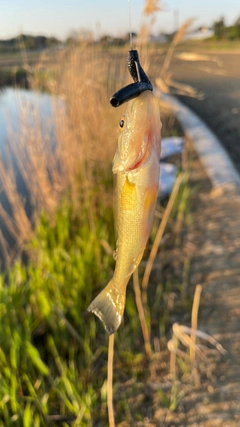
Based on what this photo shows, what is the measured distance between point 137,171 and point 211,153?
397cm

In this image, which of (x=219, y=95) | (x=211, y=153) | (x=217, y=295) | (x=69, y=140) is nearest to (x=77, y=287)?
(x=217, y=295)

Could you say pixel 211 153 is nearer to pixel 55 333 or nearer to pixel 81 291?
pixel 81 291

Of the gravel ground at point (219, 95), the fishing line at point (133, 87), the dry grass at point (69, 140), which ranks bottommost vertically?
the gravel ground at point (219, 95)

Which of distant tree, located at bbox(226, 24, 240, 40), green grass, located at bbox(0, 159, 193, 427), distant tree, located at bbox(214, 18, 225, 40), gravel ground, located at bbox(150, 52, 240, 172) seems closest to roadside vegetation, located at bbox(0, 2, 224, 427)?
green grass, located at bbox(0, 159, 193, 427)

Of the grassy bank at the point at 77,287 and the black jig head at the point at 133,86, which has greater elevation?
the black jig head at the point at 133,86

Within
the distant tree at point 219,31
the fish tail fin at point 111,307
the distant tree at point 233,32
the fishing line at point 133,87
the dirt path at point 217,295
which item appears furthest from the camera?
the distant tree at point 233,32

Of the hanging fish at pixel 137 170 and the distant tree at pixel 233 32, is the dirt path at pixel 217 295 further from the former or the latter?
the distant tree at pixel 233 32

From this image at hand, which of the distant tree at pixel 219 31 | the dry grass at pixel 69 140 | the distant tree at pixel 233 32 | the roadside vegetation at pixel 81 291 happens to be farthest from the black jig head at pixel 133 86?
the distant tree at pixel 233 32

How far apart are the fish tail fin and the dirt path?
1175 millimetres

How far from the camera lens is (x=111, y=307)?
2.63 ft

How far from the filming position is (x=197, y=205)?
3.47 metres

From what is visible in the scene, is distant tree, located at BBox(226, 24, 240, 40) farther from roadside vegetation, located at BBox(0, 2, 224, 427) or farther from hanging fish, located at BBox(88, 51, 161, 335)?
hanging fish, located at BBox(88, 51, 161, 335)

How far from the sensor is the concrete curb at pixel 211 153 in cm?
373

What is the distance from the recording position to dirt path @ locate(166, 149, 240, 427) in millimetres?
1755
